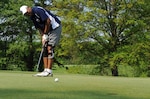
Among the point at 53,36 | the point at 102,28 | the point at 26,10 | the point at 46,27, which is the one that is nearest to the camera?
the point at 26,10

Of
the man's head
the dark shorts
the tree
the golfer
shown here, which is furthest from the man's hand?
the tree

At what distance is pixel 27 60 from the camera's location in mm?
47906

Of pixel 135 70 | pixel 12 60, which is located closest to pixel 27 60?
pixel 12 60

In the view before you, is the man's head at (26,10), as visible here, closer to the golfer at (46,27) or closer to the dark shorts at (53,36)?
the golfer at (46,27)

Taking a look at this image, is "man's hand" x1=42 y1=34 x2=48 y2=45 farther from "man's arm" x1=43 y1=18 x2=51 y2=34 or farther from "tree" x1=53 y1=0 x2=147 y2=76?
"tree" x1=53 y1=0 x2=147 y2=76

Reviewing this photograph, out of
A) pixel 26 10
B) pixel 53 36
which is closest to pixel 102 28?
pixel 53 36

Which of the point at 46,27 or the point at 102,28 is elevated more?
the point at 102,28

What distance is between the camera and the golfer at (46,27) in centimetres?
938

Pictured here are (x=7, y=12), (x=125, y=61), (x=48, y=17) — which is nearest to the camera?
(x=48, y=17)

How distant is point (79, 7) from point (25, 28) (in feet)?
29.2

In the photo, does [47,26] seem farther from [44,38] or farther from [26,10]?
[26,10]

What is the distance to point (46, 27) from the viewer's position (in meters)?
9.52

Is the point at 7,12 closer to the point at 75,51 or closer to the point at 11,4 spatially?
the point at 11,4

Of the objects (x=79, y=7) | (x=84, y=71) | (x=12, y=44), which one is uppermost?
(x=79, y=7)
